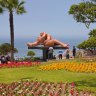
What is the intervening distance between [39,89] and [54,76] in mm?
5933

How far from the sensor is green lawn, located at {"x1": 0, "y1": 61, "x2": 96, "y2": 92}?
75.0ft

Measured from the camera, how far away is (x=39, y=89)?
64.8 ft

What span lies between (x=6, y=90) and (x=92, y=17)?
399 inches

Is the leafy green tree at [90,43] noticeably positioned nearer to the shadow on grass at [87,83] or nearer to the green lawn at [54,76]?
the green lawn at [54,76]

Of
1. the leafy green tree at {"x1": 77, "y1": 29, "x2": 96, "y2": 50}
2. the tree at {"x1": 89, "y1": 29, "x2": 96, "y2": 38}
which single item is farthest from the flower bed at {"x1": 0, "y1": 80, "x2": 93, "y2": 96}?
the tree at {"x1": 89, "y1": 29, "x2": 96, "y2": 38}

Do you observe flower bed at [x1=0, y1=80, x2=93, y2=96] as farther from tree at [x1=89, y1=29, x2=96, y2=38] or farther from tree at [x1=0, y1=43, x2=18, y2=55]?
tree at [x1=89, y1=29, x2=96, y2=38]

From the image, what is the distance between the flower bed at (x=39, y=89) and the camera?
18.4 m

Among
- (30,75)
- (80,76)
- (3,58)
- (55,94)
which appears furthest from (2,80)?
(3,58)

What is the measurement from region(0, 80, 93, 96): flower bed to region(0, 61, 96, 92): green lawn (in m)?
1.25

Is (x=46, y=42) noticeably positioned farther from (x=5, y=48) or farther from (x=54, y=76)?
(x=54, y=76)

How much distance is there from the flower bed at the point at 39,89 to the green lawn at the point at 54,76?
125 cm

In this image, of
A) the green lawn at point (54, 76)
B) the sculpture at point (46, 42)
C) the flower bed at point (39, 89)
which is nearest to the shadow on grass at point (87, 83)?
the green lawn at point (54, 76)

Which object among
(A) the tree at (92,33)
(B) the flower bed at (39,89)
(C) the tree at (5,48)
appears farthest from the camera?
(A) the tree at (92,33)

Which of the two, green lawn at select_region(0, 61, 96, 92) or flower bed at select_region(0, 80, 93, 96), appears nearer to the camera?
flower bed at select_region(0, 80, 93, 96)
